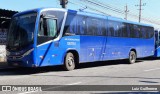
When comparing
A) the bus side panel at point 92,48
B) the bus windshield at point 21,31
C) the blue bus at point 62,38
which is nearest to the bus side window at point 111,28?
the blue bus at point 62,38

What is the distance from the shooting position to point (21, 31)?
16328 millimetres

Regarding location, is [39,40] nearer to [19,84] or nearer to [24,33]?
[24,33]

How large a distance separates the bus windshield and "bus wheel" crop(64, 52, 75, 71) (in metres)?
2.65

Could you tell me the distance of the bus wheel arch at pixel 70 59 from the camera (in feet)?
58.2

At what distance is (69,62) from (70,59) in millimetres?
165

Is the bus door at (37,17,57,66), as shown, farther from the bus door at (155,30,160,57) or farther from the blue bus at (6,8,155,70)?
the bus door at (155,30,160,57)

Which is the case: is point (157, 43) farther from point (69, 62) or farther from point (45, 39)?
point (45, 39)

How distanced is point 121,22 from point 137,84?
11.3m

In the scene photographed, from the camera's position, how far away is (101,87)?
456 inches

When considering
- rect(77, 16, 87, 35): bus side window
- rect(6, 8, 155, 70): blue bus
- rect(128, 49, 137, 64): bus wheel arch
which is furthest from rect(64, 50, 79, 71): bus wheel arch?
rect(128, 49, 137, 64): bus wheel arch

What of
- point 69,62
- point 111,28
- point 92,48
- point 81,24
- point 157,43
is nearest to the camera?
point 69,62

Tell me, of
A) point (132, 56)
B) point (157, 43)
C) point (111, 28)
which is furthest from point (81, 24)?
point (157, 43)

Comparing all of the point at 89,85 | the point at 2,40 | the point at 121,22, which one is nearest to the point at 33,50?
the point at 89,85

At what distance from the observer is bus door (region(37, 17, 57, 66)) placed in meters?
16.1
